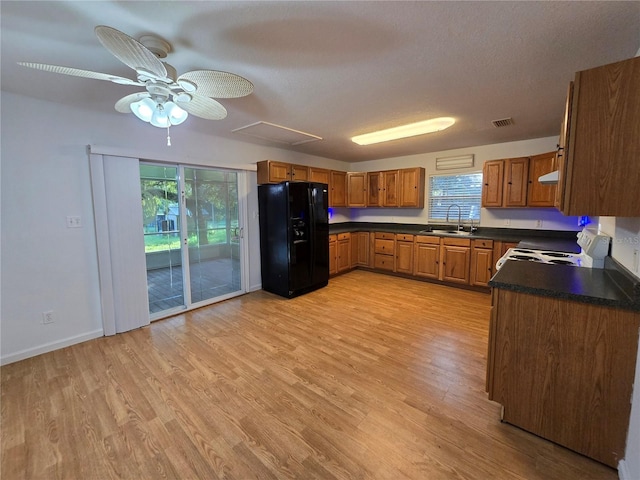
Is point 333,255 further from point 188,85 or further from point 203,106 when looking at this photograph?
point 188,85

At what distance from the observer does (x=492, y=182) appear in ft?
13.7

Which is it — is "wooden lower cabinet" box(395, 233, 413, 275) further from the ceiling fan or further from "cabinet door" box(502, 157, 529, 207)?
the ceiling fan

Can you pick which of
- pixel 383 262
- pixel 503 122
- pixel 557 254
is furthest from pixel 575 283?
pixel 383 262

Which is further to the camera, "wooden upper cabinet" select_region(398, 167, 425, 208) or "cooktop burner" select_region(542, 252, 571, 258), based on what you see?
"wooden upper cabinet" select_region(398, 167, 425, 208)

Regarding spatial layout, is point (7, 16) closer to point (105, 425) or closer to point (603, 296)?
point (105, 425)

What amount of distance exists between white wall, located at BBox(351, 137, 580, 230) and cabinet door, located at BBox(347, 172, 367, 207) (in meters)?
0.49

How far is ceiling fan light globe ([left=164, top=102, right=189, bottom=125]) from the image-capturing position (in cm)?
193

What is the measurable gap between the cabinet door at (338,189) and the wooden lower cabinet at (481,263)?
2594 millimetres

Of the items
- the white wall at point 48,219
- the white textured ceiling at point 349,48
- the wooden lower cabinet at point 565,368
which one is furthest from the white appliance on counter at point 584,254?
the white wall at point 48,219

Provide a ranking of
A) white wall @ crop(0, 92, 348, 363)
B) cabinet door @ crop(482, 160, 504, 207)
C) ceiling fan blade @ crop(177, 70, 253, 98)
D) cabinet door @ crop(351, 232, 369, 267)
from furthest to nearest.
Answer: cabinet door @ crop(351, 232, 369, 267) → cabinet door @ crop(482, 160, 504, 207) → white wall @ crop(0, 92, 348, 363) → ceiling fan blade @ crop(177, 70, 253, 98)

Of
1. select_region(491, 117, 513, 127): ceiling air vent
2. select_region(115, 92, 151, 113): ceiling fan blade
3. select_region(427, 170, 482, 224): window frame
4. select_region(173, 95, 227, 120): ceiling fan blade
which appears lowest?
select_region(427, 170, 482, 224): window frame

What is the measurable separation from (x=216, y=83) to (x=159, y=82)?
1.42 ft

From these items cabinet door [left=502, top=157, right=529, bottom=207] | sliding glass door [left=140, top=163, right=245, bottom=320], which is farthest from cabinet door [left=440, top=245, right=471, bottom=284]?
sliding glass door [left=140, top=163, right=245, bottom=320]

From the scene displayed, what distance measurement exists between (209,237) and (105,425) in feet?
8.44
